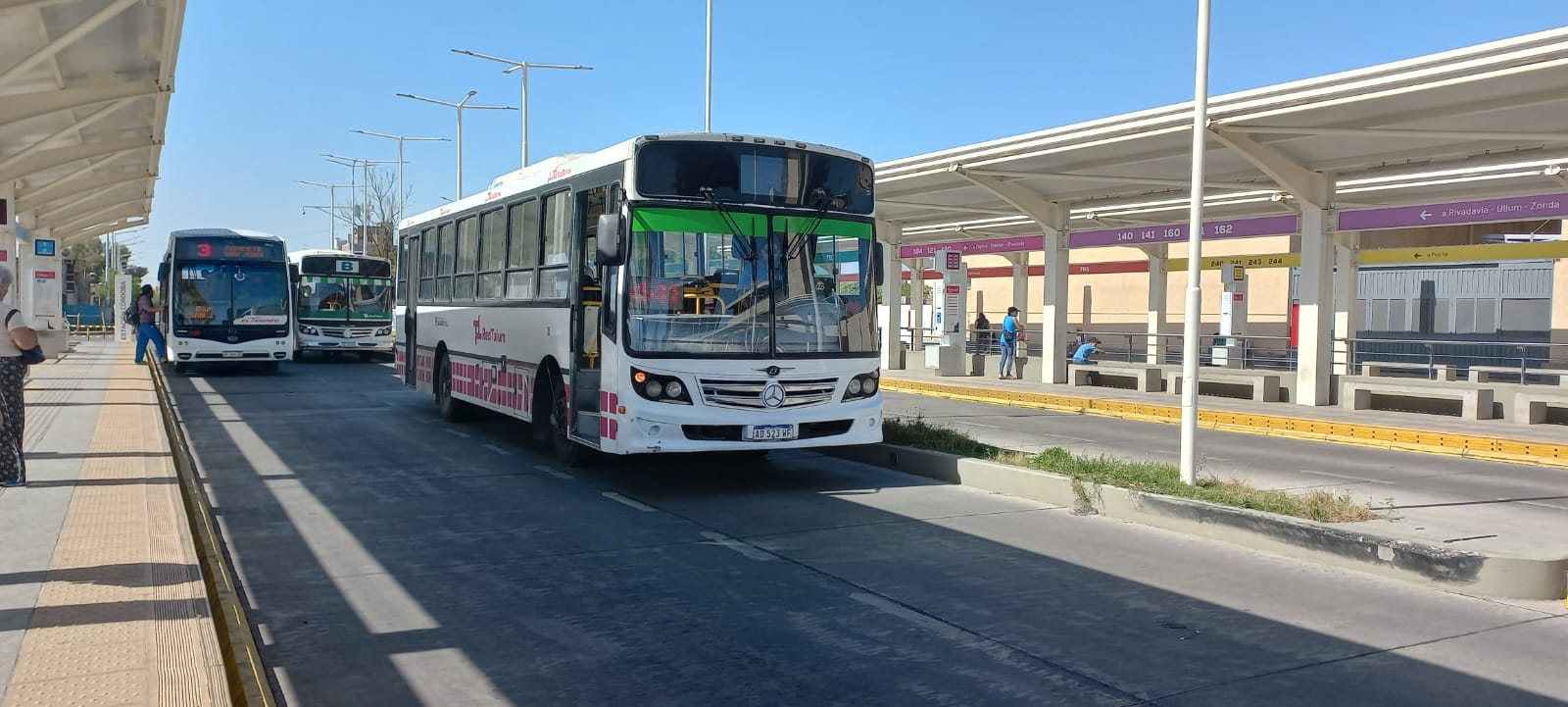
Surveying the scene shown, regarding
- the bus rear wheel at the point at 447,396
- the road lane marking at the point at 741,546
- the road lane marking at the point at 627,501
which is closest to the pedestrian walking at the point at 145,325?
the bus rear wheel at the point at 447,396

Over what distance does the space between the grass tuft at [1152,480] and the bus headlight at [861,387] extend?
4.52ft

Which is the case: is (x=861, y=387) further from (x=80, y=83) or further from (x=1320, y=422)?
(x=80, y=83)

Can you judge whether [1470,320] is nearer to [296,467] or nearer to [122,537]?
[296,467]

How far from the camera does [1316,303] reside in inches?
833

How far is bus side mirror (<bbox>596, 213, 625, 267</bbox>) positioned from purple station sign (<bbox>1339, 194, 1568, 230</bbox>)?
52.0 feet

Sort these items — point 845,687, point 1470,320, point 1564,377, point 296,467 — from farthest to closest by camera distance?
point 1470,320
point 1564,377
point 296,467
point 845,687

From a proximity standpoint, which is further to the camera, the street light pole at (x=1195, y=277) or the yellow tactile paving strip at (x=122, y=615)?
the street light pole at (x=1195, y=277)

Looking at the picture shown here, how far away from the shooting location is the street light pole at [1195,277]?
10070 millimetres

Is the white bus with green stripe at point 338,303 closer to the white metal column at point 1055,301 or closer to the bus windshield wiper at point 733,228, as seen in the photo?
the white metal column at point 1055,301

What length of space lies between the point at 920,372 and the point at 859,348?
21.0m

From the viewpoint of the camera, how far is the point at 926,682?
17.8 feet

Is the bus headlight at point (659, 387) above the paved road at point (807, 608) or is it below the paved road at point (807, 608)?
above

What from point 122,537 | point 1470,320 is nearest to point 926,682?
point 122,537

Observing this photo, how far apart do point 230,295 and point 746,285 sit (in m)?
19.1
